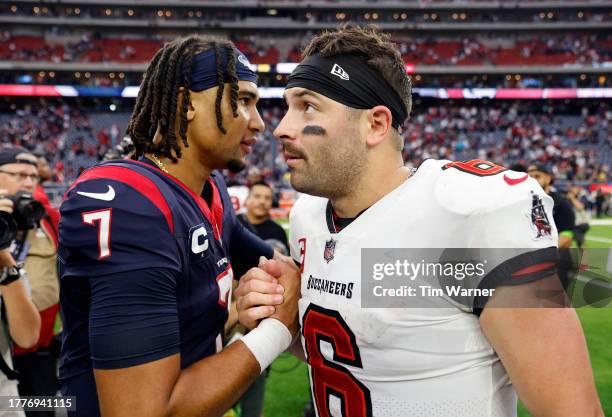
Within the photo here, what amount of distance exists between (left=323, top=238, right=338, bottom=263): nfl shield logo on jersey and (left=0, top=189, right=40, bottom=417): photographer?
1.62 metres

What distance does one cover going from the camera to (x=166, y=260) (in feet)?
5.09

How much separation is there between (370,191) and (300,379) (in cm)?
397

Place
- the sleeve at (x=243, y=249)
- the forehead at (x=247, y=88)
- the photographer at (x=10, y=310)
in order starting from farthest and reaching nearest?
1. the sleeve at (x=243, y=249)
2. the photographer at (x=10, y=310)
3. the forehead at (x=247, y=88)

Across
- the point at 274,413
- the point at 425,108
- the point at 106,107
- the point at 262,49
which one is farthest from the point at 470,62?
the point at 274,413

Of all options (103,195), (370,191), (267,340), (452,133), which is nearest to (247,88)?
(370,191)

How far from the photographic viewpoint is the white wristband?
67.9 inches

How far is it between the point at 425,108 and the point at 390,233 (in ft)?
127

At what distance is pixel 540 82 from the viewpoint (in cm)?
3856

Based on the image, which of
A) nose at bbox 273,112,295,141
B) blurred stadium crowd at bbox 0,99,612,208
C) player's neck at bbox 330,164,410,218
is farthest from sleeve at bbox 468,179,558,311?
blurred stadium crowd at bbox 0,99,612,208

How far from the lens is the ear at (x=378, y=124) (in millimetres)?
1853

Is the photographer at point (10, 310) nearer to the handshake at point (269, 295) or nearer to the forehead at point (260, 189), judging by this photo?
the handshake at point (269, 295)

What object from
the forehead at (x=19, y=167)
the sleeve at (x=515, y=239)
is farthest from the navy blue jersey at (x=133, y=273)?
the forehead at (x=19, y=167)

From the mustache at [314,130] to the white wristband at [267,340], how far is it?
0.72 meters

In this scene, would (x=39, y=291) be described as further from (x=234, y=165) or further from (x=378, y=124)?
(x=378, y=124)
